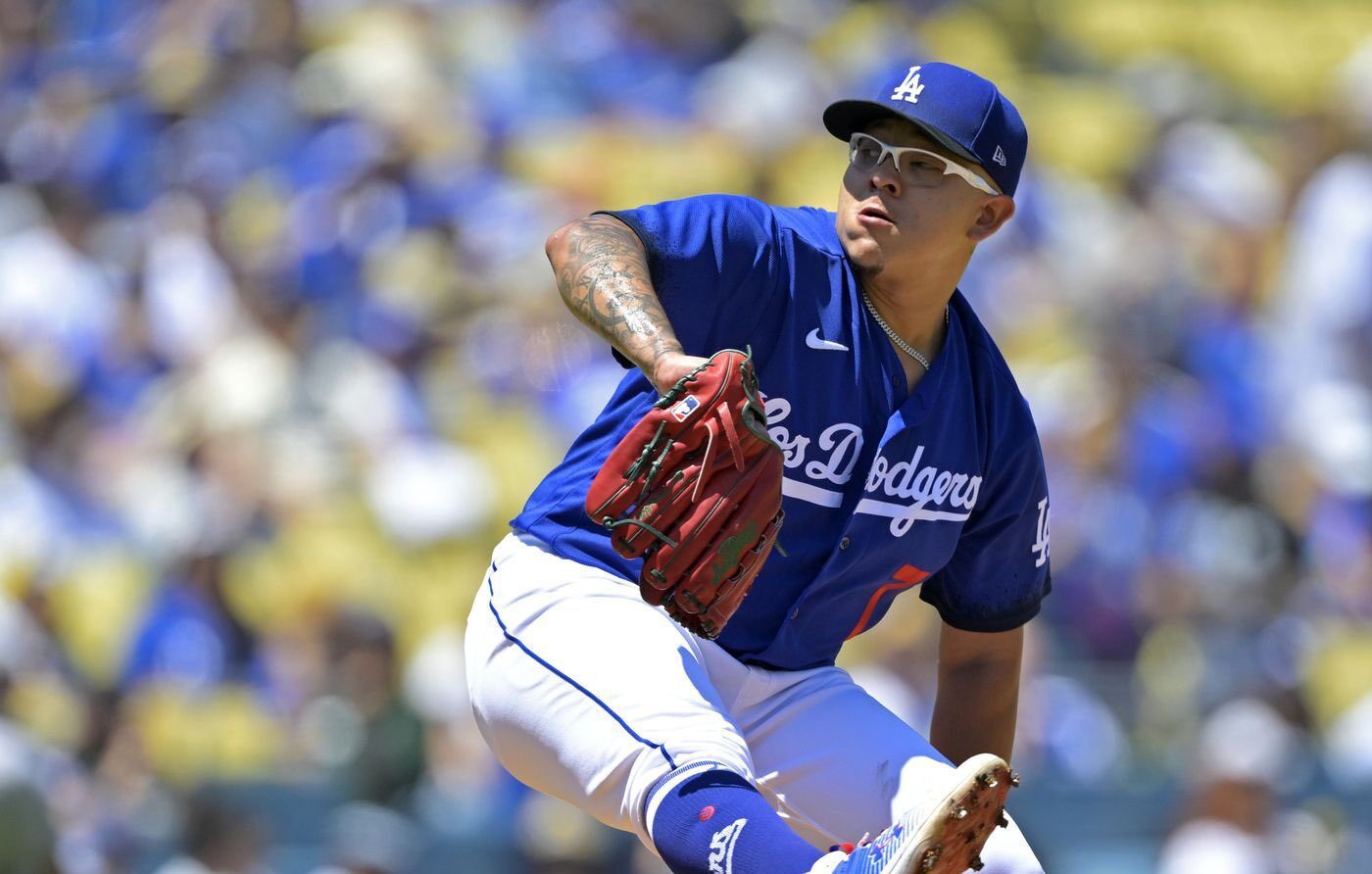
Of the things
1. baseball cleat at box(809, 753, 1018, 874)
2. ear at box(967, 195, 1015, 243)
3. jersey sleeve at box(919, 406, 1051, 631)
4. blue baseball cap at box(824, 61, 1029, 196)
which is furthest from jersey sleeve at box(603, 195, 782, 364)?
baseball cleat at box(809, 753, 1018, 874)

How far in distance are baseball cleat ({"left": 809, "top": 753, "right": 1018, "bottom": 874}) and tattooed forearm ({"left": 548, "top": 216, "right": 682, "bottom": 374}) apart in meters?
0.80

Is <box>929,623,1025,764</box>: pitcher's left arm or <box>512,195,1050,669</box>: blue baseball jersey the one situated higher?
<box>512,195,1050,669</box>: blue baseball jersey

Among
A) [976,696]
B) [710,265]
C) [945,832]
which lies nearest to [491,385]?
[976,696]

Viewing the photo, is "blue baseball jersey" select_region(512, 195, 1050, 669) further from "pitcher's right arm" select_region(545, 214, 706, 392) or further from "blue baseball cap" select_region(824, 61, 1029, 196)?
"blue baseball cap" select_region(824, 61, 1029, 196)

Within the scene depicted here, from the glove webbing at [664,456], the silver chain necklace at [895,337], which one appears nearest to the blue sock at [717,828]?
the glove webbing at [664,456]

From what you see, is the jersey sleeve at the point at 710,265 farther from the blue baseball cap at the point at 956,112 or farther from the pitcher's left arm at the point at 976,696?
the pitcher's left arm at the point at 976,696

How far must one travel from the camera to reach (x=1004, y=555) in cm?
378

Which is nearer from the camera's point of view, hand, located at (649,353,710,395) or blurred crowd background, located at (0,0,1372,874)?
hand, located at (649,353,710,395)

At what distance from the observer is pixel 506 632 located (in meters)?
3.28

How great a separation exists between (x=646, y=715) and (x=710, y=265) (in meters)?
0.81

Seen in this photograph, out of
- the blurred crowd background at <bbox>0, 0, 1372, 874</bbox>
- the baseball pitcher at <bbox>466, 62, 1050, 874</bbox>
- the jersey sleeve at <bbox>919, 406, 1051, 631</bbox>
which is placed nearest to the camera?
the baseball pitcher at <bbox>466, 62, 1050, 874</bbox>

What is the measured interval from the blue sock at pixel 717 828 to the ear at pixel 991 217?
48.4 inches

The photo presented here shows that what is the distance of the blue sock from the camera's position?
2.74m

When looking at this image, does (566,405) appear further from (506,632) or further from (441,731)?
(506,632)
